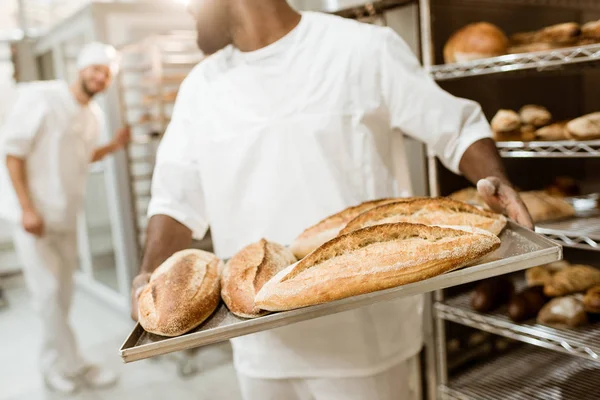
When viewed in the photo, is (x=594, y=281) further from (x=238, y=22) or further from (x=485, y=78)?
(x=238, y=22)

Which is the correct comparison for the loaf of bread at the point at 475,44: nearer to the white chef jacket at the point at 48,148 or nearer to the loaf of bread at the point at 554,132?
the loaf of bread at the point at 554,132

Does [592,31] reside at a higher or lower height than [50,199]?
higher

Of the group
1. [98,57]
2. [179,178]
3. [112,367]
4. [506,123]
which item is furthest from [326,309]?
[112,367]

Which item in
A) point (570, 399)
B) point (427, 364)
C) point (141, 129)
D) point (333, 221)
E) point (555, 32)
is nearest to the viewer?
point (333, 221)

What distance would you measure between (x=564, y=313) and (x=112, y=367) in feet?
7.86

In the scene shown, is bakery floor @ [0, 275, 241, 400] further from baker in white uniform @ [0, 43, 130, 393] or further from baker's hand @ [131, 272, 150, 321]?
baker's hand @ [131, 272, 150, 321]

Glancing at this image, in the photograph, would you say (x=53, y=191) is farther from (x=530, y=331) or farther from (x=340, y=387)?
(x=530, y=331)

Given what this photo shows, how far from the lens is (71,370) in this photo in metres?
2.78

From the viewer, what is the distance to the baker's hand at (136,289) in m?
0.87

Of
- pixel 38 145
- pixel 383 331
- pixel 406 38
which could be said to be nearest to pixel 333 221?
pixel 383 331

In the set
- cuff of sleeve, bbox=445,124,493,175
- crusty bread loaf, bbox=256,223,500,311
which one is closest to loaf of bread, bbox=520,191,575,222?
cuff of sleeve, bbox=445,124,493,175

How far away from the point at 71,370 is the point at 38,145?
118 cm

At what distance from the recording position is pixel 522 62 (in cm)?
144

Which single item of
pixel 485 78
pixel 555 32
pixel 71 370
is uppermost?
pixel 555 32
